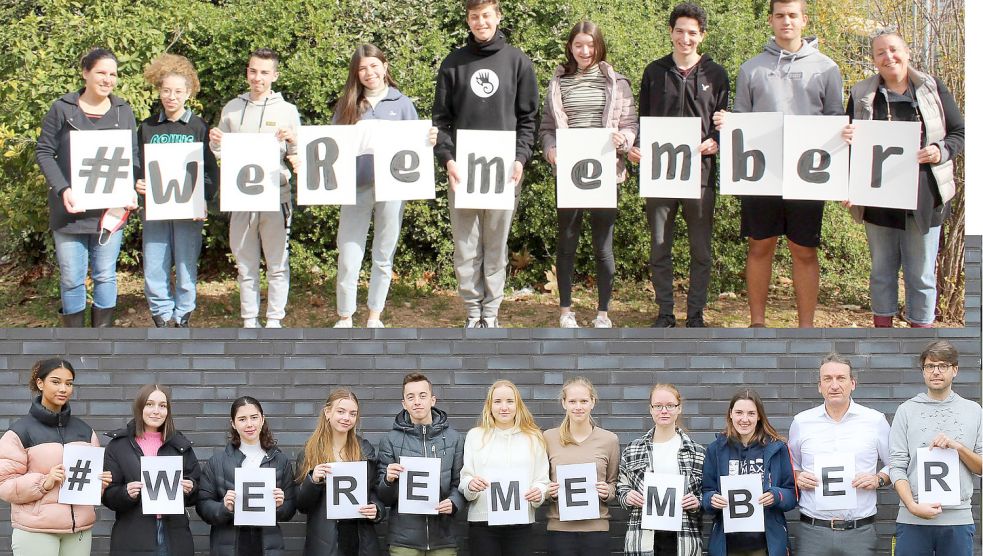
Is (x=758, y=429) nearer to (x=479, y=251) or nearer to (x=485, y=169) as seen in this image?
(x=479, y=251)

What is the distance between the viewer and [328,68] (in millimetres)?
9383

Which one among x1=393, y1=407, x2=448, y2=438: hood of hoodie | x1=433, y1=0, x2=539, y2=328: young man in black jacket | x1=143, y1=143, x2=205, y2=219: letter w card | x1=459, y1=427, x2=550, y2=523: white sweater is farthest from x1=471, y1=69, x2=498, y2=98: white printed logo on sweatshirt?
x1=459, y1=427, x2=550, y2=523: white sweater

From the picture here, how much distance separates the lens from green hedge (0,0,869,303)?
8.79 m

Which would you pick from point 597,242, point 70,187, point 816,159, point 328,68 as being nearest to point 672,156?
point 597,242

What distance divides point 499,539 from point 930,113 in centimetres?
354

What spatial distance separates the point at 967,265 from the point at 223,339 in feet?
15.0

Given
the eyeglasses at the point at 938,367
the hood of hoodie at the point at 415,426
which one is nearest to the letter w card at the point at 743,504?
the eyeglasses at the point at 938,367

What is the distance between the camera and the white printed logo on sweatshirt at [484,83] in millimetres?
7867

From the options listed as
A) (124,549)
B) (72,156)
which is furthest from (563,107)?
(124,549)

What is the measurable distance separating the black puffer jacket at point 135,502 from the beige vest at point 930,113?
4378 mm

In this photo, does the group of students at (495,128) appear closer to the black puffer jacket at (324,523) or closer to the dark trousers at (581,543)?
the black puffer jacket at (324,523)

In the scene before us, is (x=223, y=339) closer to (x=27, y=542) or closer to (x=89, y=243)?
(x=89, y=243)

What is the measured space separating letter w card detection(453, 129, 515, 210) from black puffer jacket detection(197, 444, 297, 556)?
193cm

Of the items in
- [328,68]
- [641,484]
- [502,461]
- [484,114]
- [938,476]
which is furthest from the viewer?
[328,68]
